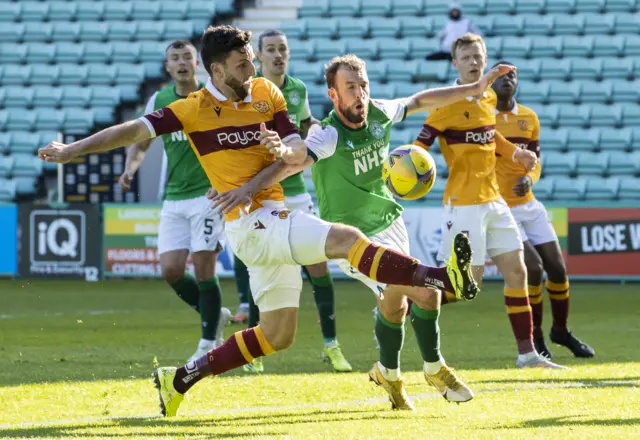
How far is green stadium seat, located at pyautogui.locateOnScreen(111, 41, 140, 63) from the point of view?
74.6 ft

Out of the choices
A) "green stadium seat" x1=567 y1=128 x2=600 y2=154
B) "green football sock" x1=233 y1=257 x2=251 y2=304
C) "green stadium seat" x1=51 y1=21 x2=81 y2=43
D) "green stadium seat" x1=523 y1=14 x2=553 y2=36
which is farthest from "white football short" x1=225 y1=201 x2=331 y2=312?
"green stadium seat" x1=51 y1=21 x2=81 y2=43

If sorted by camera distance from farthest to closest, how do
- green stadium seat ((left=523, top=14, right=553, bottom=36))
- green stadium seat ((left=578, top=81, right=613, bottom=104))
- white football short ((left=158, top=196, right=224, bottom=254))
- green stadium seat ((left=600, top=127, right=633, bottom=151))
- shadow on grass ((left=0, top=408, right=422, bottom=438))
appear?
green stadium seat ((left=523, top=14, right=553, bottom=36)), green stadium seat ((left=578, top=81, right=613, bottom=104)), green stadium seat ((left=600, top=127, right=633, bottom=151)), white football short ((left=158, top=196, right=224, bottom=254)), shadow on grass ((left=0, top=408, right=422, bottom=438))

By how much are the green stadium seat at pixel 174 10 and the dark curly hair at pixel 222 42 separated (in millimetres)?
17172

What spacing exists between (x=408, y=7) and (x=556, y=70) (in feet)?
10.9

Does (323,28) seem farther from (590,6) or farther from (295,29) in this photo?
(590,6)

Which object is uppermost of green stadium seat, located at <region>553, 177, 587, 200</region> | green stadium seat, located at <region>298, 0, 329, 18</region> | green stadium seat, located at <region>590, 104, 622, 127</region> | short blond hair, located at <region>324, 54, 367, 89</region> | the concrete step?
short blond hair, located at <region>324, 54, 367, 89</region>

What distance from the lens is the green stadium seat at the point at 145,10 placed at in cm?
2347

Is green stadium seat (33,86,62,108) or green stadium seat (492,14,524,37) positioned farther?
green stadium seat (33,86,62,108)

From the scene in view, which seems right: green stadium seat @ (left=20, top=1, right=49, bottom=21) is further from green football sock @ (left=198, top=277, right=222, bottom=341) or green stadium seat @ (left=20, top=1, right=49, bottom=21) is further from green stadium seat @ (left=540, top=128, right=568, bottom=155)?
green football sock @ (left=198, top=277, right=222, bottom=341)

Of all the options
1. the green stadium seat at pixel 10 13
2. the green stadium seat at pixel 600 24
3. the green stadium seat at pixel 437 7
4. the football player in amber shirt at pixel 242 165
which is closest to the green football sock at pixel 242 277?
the football player in amber shirt at pixel 242 165

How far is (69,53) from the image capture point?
76.2ft

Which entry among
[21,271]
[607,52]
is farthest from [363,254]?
[607,52]

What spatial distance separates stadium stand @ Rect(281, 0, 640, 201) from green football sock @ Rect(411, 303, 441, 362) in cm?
1253

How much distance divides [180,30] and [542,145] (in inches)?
289
